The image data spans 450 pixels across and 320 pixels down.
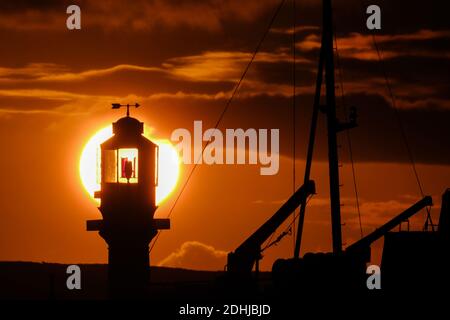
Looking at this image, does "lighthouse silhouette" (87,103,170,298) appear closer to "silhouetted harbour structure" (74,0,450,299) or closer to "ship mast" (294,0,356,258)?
"silhouetted harbour structure" (74,0,450,299)

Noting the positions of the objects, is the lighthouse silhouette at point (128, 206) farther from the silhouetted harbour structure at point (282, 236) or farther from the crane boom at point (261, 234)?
the crane boom at point (261, 234)

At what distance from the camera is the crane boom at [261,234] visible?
131ft

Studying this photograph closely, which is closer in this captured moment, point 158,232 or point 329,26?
point 158,232

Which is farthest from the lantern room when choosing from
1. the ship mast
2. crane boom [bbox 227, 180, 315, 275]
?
the ship mast

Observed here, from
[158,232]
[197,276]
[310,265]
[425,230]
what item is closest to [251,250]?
[310,265]

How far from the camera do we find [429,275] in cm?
3466

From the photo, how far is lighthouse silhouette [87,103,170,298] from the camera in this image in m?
30.4

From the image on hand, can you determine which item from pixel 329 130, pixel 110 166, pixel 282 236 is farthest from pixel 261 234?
pixel 110 166

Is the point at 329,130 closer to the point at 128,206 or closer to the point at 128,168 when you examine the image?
the point at 128,168

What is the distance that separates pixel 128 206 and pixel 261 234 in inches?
408

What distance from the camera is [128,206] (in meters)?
31.0
